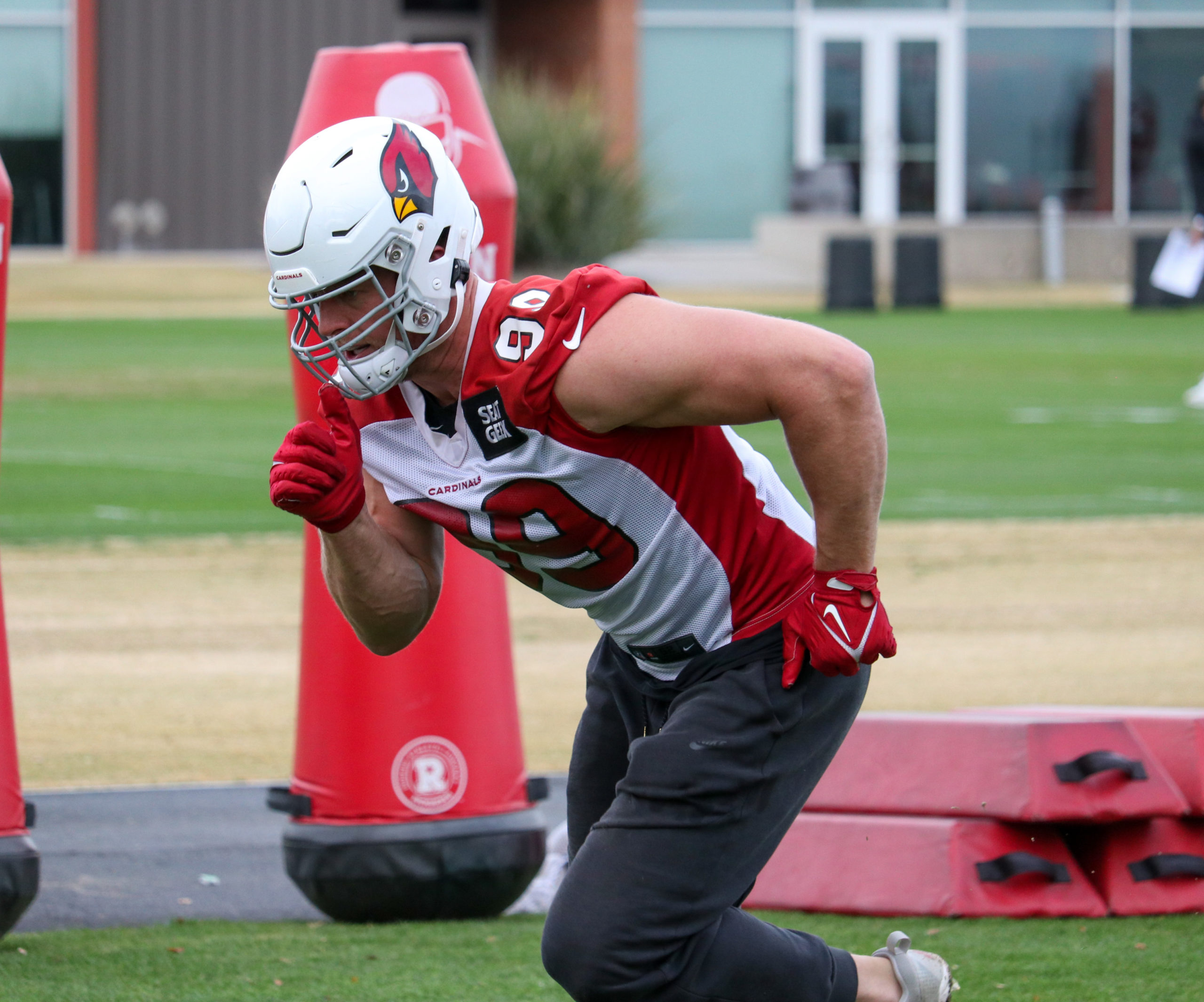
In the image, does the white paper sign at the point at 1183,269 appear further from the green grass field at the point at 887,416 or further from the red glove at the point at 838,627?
the red glove at the point at 838,627

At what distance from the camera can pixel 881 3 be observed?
3469 cm

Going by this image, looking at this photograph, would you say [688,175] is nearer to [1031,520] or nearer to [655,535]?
[1031,520]

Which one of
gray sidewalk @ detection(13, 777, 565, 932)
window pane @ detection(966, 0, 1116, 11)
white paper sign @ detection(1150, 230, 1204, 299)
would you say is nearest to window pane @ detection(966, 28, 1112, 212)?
window pane @ detection(966, 0, 1116, 11)

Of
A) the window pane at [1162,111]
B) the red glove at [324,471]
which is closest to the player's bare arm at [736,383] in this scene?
the red glove at [324,471]

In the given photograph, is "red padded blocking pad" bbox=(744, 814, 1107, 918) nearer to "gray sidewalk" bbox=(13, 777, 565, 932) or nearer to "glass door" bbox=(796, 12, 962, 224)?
"gray sidewalk" bbox=(13, 777, 565, 932)

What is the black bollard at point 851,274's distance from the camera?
24.9 m

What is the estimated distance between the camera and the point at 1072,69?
34.8 meters

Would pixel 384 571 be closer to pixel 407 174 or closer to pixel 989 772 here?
pixel 407 174

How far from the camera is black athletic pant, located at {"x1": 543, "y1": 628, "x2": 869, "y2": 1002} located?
3.25 metres

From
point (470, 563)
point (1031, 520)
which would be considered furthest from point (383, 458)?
point (1031, 520)

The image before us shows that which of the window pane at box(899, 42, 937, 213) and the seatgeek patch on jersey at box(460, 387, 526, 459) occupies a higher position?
the window pane at box(899, 42, 937, 213)

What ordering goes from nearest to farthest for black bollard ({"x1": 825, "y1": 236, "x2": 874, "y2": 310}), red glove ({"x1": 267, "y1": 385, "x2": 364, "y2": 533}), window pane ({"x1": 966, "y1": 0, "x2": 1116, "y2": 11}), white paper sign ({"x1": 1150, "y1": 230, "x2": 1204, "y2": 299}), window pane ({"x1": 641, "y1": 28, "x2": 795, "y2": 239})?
red glove ({"x1": 267, "y1": 385, "x2": 364, "y2": 533}) < white paper sign ({"x1": 1150, "y1": 230, "x2": 1204, "y2": 299}) < black bollard ({"x1": 825, "y1": 236, "x2": 874, "y2": 310}) < window pane ({"x1": 641, "y1": 28, "x2": 795, "y2": 239}) < window pane ({"x1": 966, "y1": 0, "x2": 1116, "y2": 11})

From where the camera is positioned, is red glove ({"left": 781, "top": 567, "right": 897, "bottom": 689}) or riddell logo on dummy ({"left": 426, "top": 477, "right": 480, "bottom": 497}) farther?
riddell logo on dummy ({"left": 426, "top": 477, "right": 480, "bottom": 497})

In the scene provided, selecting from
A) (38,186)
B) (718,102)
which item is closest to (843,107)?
(718,102)
